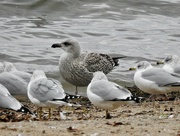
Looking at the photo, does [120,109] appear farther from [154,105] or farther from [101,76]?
[101,76]

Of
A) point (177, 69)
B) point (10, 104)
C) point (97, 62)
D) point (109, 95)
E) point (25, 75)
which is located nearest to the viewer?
point (10, 104)

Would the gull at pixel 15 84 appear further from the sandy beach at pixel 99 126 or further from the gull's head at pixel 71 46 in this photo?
the gull's head at pixel 71 46

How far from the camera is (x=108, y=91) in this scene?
8.19 m

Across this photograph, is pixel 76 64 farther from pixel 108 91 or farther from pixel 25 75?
pixel 108 91

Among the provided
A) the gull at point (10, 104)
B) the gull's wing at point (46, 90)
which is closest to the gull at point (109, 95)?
the gull's wing at point (46, 90)

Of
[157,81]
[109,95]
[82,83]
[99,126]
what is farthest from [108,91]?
[82,83]

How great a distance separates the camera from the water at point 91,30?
15727 millimetres

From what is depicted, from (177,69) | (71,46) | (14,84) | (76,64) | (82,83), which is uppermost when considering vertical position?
(71,46)

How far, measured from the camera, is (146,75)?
984 centimetres

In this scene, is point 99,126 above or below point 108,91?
below

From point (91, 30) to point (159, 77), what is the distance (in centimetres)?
990

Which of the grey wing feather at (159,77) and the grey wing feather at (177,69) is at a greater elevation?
the grey wing feather at (159,77)

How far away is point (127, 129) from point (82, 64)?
222 inches

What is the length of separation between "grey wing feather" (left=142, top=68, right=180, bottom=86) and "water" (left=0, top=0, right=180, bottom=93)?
343cm
